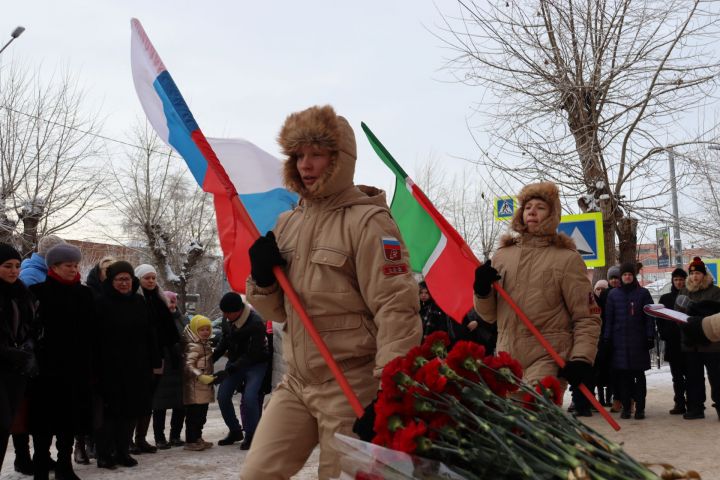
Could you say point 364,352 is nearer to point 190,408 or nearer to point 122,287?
point 122,287

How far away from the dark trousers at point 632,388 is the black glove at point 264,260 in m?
7.71

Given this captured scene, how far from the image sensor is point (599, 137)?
1358cm

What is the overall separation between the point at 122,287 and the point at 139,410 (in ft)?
3.65

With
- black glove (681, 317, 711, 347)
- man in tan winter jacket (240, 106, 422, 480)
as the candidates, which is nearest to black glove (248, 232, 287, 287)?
man in tan winter jacket (240, 106, 422, 480)

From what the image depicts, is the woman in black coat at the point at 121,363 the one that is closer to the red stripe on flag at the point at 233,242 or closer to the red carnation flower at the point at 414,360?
the red stripe on flag at the point at 233,242

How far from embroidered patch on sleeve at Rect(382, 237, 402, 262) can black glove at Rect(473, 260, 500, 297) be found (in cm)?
168

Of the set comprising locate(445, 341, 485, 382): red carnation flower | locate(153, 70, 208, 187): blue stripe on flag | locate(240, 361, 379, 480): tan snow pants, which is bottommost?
locate(240, 361, 379, 480): tan snow pants

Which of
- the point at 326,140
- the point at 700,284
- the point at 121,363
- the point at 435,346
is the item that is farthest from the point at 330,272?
the point at 700,284

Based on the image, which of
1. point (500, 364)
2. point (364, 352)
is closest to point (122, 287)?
point (364, 352)

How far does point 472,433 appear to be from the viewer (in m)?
1.81

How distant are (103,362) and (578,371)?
4.32 meters

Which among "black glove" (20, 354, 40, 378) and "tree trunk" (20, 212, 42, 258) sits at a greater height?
"tree trunk" (20, 212, 42, 258)

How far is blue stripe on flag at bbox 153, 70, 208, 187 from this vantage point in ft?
13.8

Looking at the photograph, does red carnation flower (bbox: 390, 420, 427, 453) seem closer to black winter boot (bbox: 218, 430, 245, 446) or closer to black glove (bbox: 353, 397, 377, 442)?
black glove (bbox: 353, 397, 377, 442)
